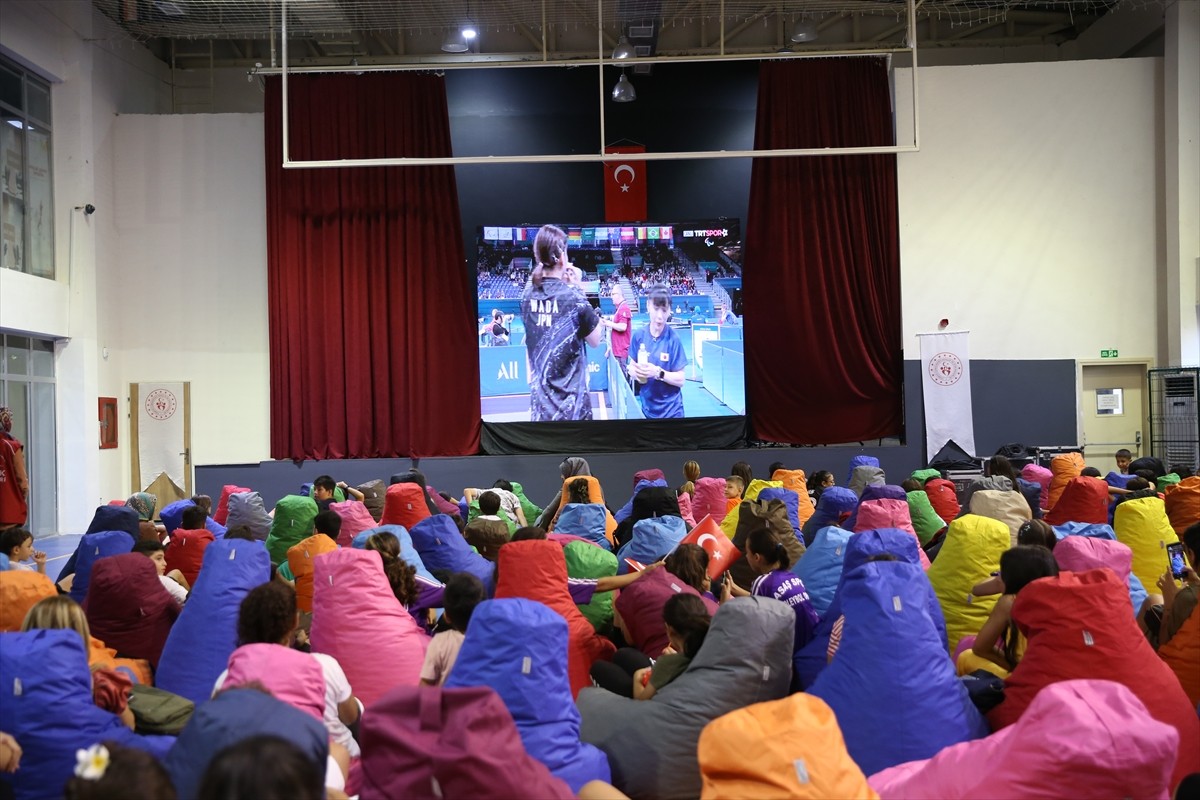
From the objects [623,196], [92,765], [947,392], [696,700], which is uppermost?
[623,196]

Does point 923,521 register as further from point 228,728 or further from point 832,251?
point 832,251

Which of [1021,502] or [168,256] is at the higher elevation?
[168,256]

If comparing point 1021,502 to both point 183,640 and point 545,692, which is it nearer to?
point 545,692

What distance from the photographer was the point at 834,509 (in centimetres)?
623

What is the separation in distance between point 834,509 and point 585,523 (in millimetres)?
1446

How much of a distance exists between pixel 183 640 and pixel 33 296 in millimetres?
9124

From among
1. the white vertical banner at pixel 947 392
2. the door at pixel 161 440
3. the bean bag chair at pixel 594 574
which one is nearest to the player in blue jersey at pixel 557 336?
the white vertical banner at pixel 947 392

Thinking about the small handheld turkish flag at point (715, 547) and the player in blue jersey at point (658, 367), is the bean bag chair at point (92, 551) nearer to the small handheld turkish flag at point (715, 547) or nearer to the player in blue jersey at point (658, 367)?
the small handheld turkish flag at point (715, 547)

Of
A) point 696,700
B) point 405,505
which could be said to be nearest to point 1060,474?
point 405,505

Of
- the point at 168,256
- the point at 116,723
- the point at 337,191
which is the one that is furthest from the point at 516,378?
the point at 116,723

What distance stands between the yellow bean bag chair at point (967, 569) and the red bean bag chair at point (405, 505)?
362 cm

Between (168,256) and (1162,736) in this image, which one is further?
(168,256)

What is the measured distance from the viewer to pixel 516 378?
1349 cm

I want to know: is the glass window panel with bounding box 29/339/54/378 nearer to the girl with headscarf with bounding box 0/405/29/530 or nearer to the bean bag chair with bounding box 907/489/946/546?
the girl with headscarf with bounding box 0/405/29/530
